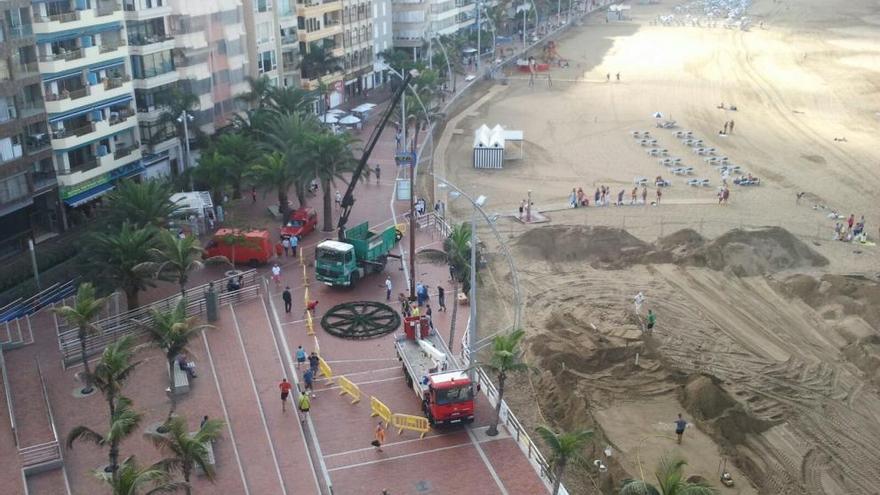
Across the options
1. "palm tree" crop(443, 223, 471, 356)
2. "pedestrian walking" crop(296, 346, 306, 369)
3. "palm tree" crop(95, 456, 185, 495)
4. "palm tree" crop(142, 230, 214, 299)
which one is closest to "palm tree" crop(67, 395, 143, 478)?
"palm tree" crop(95, 456, 185, 495)

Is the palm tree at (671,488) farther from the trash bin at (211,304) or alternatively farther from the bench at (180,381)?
the trash bin at (211,304)

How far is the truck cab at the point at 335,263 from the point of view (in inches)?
1614

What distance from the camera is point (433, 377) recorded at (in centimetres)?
2897

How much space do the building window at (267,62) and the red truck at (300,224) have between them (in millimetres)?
25431

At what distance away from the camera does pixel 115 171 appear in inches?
2072

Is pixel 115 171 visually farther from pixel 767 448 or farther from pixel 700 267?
pixel 767 448

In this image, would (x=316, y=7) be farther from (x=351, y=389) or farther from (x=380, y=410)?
(x=380, y=410)

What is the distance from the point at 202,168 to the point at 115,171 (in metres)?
6.59

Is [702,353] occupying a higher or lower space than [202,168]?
lower

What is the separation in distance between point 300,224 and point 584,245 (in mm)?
16893

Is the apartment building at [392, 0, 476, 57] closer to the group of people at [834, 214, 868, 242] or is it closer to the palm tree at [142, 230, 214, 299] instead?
the group of people at [834, 214, 868, 242]

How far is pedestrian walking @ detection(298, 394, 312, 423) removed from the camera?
29394mm

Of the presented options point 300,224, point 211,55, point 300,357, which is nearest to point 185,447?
point 300,357

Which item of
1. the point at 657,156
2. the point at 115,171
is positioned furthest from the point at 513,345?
the point at 657,156
